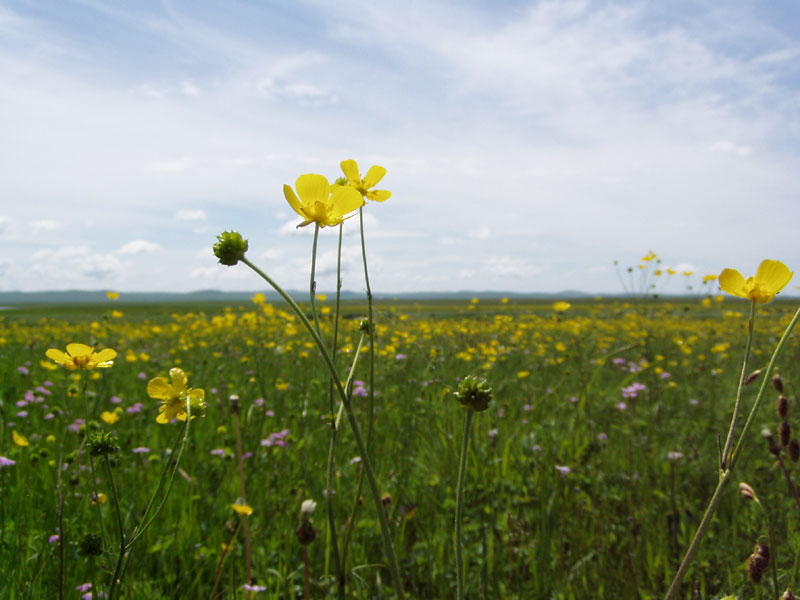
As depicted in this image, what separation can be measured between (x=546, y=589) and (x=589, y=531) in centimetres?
53

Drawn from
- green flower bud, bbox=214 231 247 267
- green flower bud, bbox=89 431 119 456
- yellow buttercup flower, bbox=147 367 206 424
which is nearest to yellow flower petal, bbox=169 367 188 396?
yellow buttercup flower, bbox=147 367 206 424

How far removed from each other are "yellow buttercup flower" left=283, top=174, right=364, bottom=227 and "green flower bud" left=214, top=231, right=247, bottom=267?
11 centimetres

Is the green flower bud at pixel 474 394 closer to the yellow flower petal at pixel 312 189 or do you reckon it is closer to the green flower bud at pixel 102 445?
the yellow flower petal at pixel 312 189

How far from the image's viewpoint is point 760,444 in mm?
2736

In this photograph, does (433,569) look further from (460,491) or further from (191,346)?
(191,346)

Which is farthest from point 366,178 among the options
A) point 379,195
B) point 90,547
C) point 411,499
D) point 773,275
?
point 411,499

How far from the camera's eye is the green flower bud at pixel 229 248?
2.17 feet

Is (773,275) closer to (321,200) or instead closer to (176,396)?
→ (321,200)

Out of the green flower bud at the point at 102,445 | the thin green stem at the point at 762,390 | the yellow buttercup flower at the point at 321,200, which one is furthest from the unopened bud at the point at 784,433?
the green flower bud at the point at 102,445

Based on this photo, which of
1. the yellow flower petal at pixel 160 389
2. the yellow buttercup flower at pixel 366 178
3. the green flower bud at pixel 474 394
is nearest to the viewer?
the green flower bud at pixel 474 394

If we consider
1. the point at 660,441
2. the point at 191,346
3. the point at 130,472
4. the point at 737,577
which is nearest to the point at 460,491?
the point at 737,577

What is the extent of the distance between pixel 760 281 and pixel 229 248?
2.69 ft

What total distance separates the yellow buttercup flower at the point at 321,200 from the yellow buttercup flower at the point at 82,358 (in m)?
0.54

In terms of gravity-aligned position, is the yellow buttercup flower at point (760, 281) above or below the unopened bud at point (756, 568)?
above
